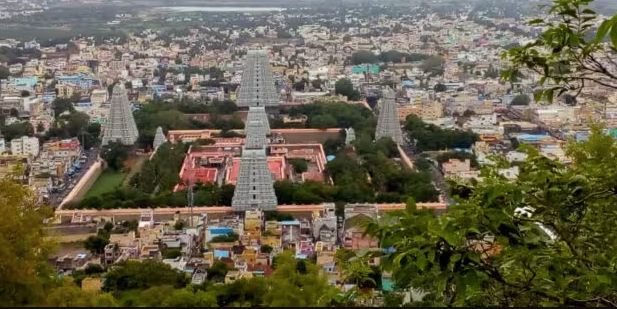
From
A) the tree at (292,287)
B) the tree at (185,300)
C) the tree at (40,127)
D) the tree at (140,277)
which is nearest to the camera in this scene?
the tree at (292,287)

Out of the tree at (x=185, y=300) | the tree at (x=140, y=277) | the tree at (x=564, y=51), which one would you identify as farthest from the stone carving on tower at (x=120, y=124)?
the tree at (x=564, y=51)

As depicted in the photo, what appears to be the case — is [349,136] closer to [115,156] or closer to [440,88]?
[115,156]

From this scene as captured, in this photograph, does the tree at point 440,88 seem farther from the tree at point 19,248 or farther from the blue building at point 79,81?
the tree at point 19,248

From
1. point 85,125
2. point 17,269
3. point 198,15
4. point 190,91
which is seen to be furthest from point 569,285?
point 198,15

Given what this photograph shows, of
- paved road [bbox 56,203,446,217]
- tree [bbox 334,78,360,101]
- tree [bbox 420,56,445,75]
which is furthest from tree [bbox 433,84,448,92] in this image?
paved road [bbox 56,203,446,217]

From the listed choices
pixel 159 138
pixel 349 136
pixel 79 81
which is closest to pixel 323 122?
pixel 349 136

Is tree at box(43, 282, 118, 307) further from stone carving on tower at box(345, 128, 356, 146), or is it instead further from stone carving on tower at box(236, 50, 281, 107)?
stone carving on tower at box(236, 50, 281, 107)
